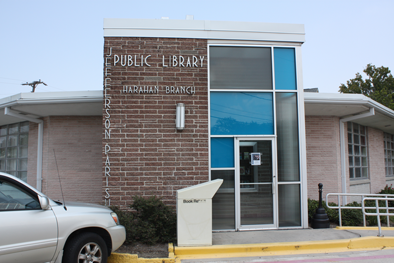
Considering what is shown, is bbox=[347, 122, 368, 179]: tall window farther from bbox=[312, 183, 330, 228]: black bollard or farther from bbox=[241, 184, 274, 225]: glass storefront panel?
bbox=[241, 184, 274, 225]: glass storefront panel

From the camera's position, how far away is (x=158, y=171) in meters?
7.52

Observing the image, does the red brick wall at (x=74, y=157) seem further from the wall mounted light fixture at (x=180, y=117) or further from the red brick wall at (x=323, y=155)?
the red brick wall at (x=323, y=155)

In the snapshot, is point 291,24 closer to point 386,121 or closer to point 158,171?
point 158,171

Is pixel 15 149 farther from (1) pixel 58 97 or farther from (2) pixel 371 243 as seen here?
(2) pixel 371 243

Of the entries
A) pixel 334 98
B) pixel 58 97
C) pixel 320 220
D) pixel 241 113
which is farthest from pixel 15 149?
pixel 334 98

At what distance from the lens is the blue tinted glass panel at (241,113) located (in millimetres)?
Answer: 7840

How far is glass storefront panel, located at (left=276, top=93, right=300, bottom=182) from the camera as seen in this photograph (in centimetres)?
797

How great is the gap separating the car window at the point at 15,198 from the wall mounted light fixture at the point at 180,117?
3602 mm

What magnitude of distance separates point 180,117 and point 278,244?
11.4 ft

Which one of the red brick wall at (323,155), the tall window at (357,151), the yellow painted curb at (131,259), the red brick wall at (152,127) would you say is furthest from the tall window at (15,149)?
the tall window at (357,151)

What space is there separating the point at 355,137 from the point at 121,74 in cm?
1035

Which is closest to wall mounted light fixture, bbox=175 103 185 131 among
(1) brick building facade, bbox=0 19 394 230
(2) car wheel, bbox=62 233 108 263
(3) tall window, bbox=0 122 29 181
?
(1) brick building facade, bbox=0 19 394 230

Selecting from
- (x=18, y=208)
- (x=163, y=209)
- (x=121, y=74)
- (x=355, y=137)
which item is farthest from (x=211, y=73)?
(x=355, y=137)

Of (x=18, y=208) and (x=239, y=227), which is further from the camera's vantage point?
(x=239, y=227)
